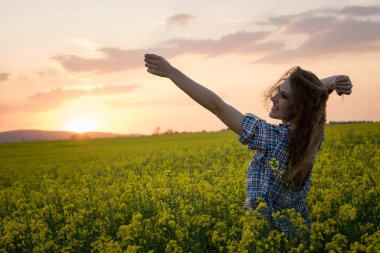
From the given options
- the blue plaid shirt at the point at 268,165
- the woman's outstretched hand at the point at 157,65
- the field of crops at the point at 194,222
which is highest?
the woman's outstretched hand at the point at 157,65

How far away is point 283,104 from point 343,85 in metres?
0.66

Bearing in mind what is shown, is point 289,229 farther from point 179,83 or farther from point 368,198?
point 368,198

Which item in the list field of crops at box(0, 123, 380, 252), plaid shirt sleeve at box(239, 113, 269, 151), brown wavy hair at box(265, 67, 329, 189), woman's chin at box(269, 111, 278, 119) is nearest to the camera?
plaid shirt sleeve at box(239, 113, 269, 151)

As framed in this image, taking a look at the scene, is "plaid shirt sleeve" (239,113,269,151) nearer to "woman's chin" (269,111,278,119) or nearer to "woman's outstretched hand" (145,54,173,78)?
"woman's chin" (269,111,278,119)

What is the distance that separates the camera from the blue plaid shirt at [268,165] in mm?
3512

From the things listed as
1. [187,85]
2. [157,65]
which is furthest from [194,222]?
[157,65]

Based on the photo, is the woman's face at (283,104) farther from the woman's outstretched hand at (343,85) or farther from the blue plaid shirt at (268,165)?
the woman's outstretched hand at (343,85)

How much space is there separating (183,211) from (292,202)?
1.47 meters

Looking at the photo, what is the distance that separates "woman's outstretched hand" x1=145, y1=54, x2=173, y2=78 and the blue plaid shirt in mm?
708

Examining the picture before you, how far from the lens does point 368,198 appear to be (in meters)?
5.80

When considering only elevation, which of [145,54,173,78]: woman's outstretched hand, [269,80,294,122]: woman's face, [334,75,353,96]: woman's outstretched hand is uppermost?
[145,54,173,78]: woman's outstretched hand

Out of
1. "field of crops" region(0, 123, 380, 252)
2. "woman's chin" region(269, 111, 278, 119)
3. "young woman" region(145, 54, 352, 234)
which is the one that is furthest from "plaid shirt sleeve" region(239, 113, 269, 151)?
"field of crops" region(0, 123, 380, 252)

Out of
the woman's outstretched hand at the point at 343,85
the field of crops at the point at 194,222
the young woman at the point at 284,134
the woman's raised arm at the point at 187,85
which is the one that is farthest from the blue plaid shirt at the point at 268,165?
the woman's outstretched hand at the point at 343,85

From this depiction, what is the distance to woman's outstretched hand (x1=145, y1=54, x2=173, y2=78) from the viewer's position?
10.6ft
